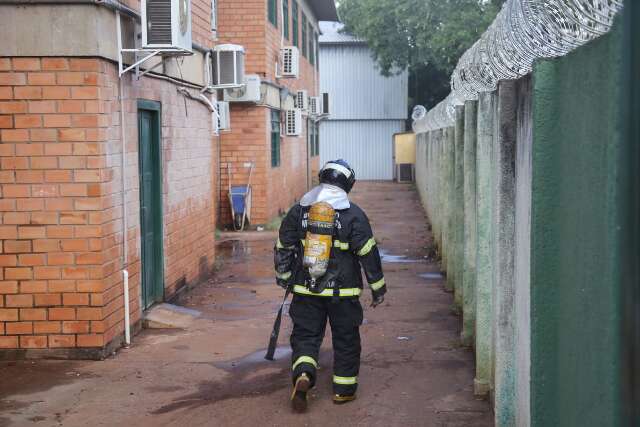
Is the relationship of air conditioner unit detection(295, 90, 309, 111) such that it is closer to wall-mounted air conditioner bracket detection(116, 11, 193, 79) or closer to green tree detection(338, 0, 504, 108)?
green tree detection(338, 0, 504, 108)

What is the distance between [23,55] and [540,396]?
5.03m

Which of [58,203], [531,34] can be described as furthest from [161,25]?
[531,34]

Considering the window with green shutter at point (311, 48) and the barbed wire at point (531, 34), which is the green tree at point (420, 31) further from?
the barbed wire at point (531, 34)

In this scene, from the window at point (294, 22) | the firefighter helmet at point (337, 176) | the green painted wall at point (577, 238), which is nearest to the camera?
the green painted wall at point (577, 238)

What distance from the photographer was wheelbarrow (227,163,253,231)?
17.2 m

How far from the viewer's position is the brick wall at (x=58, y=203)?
7.00 metres

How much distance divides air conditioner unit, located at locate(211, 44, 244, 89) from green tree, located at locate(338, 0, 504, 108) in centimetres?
2091

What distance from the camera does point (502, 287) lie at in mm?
4867

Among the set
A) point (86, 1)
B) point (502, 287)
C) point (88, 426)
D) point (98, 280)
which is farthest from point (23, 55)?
point (502, 287)

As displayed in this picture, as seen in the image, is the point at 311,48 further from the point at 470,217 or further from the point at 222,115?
the point at 470,217

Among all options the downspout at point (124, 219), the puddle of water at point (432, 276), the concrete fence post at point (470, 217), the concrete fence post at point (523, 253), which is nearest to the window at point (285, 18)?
the puddle of water at point (432, 276)

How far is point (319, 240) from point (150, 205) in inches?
140

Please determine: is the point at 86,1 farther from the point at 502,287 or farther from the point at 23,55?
the point at 502,287

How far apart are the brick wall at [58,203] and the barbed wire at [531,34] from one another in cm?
300
